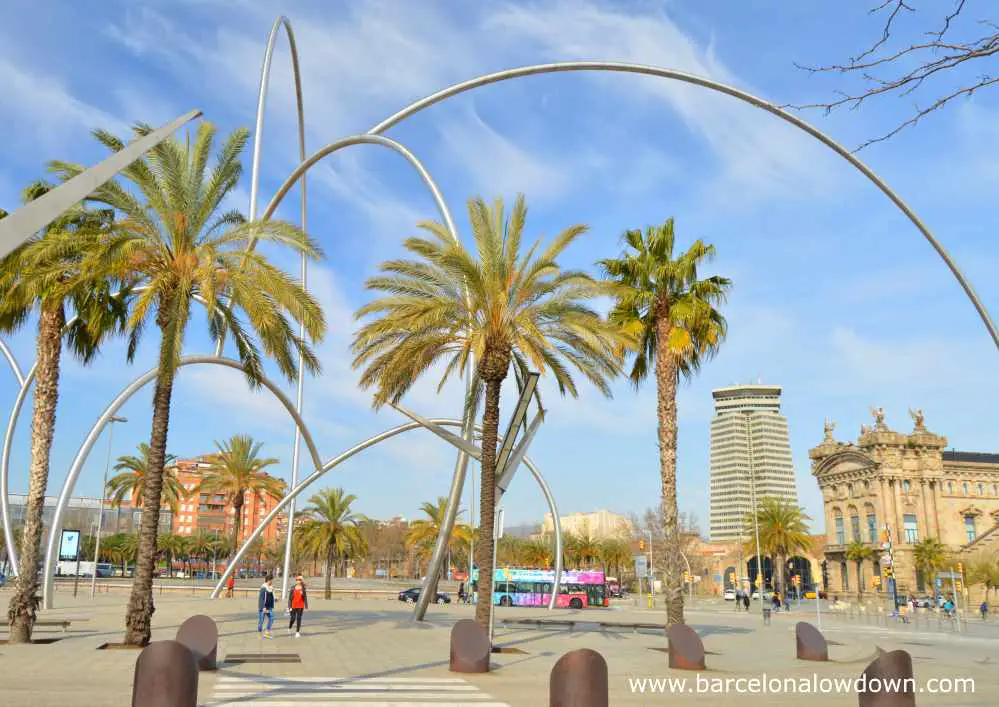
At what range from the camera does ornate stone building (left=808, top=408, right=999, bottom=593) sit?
82.5 meters

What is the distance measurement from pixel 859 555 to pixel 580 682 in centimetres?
8346

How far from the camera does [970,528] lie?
279 ft

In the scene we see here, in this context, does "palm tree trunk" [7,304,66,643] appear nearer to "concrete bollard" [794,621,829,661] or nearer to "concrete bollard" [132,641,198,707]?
"concrete bollard" [132,641,198,707]

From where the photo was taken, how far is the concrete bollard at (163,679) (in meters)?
8.69

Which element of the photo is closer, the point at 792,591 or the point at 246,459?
the point at 246,459

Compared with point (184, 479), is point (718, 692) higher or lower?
lower

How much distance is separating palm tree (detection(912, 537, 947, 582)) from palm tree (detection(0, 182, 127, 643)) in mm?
76153

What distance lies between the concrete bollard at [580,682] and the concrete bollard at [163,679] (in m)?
4.06

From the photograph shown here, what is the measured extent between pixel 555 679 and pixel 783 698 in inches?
195

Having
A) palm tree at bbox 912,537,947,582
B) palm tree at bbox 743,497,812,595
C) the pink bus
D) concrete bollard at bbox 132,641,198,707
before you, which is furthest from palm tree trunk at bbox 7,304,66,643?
palm tree at bbox 912,537,947,582

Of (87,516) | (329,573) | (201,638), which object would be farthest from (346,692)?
(87,516)

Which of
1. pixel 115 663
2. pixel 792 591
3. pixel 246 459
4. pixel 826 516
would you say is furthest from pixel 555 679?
pixel 792 591

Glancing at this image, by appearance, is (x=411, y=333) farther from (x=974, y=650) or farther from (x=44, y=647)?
(x=974, y=650)

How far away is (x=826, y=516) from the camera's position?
9381 cm
